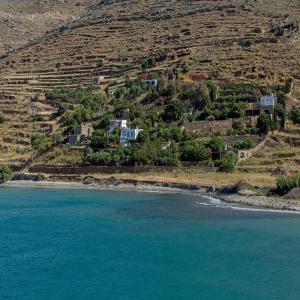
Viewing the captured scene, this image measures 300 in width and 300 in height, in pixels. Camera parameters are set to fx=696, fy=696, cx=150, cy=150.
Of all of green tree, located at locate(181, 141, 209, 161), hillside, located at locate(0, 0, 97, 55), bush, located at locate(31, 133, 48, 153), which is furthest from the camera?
hillside, located at locate(0, 0, 97, 55)

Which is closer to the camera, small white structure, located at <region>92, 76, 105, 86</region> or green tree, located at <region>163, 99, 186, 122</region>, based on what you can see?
green tree, located at <region>163, 99, 186, 122</region>

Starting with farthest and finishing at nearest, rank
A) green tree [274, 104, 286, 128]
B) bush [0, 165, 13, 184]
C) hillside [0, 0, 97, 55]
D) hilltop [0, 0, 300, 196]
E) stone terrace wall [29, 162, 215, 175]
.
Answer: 1. hillside [0, 0, 97, 55]
2. hilltop [0, 0, 300, 196]
3. bush [0, 165, 13, 184]
4. green tree [274, 104, 286, 128]
5. stone terrace wall [29, 162, 215, 175]

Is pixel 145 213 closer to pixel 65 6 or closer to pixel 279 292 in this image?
pixel 279 292

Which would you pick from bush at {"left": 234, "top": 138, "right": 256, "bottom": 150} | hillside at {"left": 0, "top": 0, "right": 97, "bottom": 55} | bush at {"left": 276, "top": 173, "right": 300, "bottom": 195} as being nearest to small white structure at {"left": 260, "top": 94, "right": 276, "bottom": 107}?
bush at {"left": 234, "top": 138, "right": 256, "bottom": 150}

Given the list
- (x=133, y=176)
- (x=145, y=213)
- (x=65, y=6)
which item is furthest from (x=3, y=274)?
(x=65, y=6)

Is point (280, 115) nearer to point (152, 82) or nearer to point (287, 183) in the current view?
point (287, 183)

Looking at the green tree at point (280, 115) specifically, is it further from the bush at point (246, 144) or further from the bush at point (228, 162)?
the bush at point (228, 162)

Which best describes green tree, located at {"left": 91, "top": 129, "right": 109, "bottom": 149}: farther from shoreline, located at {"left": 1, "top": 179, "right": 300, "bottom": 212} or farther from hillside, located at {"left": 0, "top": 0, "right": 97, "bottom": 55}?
hillside, located at {"left": 0, "top": 0, "right": 97, "bottom": 55}

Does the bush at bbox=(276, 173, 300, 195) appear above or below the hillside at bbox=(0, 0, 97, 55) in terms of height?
below
